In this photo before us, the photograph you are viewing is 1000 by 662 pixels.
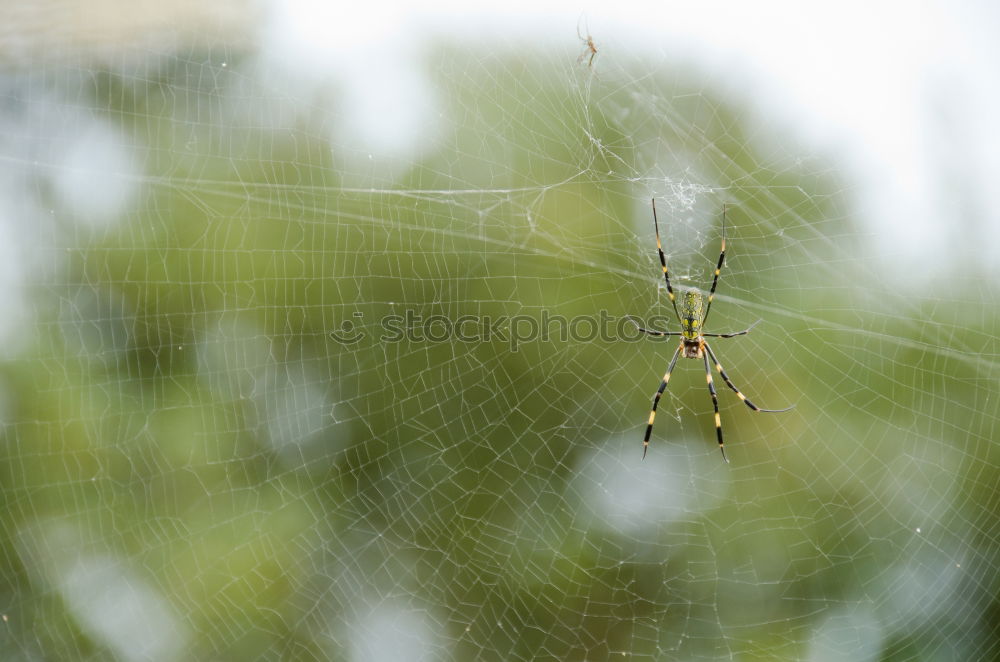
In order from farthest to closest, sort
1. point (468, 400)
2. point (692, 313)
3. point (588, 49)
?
point (468, 400) → point (692, 313) → point (588, 49)

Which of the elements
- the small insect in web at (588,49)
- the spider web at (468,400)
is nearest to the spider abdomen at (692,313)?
the spider web at (468,400)

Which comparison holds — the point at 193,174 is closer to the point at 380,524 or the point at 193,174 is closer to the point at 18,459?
the point at 18,459

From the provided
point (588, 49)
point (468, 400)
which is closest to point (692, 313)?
point (588, 49)

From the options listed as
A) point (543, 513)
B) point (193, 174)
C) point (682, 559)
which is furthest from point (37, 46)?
point (682, 559)

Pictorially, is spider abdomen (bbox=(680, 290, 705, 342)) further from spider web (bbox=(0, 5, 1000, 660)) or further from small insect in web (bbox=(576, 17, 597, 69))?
small insect in web (bbox=(576, 17, 597, 69))

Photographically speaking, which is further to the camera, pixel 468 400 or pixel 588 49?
pixel 468 400

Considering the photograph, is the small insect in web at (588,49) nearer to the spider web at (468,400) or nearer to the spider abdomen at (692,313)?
the spider web at (468,400)

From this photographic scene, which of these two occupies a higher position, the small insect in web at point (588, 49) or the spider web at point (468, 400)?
the small insect in web at point (588, 49)

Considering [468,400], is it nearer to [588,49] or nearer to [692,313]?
[692,313]
